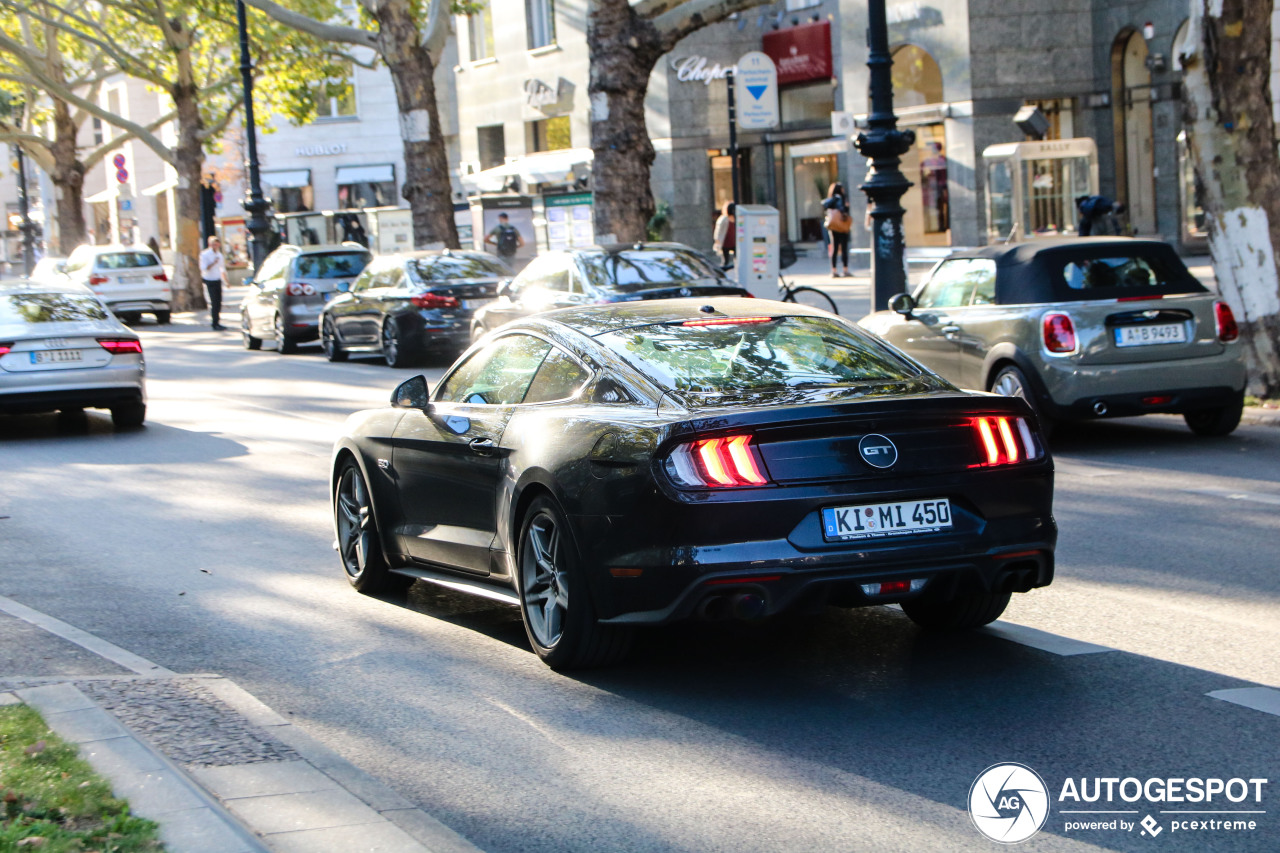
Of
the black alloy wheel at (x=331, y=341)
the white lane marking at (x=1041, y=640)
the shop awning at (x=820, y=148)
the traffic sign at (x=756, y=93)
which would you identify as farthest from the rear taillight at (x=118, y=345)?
the shop awning at (x=820, y=148)

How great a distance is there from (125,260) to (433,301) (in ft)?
57.2

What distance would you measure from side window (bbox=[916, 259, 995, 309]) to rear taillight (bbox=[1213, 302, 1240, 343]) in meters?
1.65

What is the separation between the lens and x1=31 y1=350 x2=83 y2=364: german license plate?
1498cm

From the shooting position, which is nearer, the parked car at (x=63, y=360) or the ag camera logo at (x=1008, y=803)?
the ag camera logo at (x=1008, y=803)

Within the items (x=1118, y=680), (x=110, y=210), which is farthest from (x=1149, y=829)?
(x=110, y=210)

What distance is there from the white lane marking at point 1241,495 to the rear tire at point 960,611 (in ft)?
11.5

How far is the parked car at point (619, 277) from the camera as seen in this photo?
55.4 feet

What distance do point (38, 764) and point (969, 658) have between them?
3313 mm

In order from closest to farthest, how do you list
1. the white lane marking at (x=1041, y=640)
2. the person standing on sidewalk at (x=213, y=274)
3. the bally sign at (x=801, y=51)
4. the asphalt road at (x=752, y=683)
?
the asphalt road at (x=752, y=683)
the white lane marking at (x=1041, y=640)
the person standing on sidewalk at (x=213, y=274)
the bally sign at (x=801, y=51)

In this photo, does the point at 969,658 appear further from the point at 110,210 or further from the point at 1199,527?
the point at 110,210

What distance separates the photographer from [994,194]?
88.0 feet

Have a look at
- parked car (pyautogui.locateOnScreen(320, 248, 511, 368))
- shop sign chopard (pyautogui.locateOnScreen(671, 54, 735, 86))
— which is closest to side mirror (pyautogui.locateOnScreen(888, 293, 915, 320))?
parked car (pyautogui.locateOnScreen(320, 248, 511, 368))

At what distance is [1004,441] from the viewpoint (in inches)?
230

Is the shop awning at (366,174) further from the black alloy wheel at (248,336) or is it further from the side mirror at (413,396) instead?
the side mirror at (413,396)
